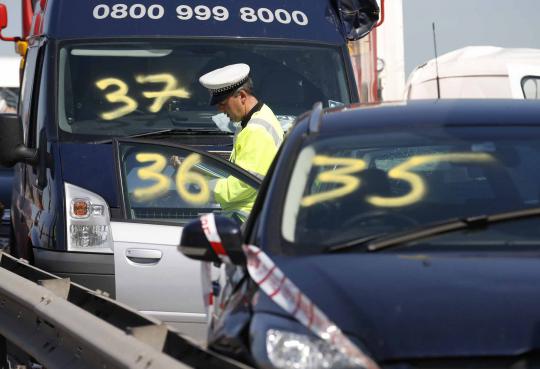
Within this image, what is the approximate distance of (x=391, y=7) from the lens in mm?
22438

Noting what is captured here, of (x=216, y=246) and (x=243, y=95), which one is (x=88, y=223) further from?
(x=216, y=246)

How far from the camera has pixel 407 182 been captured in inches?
217

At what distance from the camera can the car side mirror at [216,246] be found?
5.02 m

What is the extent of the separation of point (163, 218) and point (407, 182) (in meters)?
3.24

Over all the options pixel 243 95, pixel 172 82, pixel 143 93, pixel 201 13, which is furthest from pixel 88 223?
pixel 201 13

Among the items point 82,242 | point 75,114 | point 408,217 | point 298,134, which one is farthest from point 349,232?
point 75,114

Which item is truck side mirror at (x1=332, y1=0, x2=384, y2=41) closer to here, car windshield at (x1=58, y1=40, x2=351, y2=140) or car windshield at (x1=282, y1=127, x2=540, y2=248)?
car windshield at (x1=58, y1=40, x2=351, y2=140)

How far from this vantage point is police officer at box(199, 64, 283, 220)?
26.8 ft

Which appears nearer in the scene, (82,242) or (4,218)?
(82,242)

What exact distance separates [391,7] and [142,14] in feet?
41.3

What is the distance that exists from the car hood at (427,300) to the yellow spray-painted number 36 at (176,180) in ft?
12.0

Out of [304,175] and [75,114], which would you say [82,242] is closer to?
[75,114]

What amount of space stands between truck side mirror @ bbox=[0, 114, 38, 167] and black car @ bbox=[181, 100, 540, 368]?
396 centimetres

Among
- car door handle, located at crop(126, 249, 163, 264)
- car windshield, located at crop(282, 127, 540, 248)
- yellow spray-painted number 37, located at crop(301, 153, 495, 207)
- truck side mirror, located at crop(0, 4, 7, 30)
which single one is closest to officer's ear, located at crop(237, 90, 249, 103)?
car door handle, located at crop(126, 249, 163, 264)
